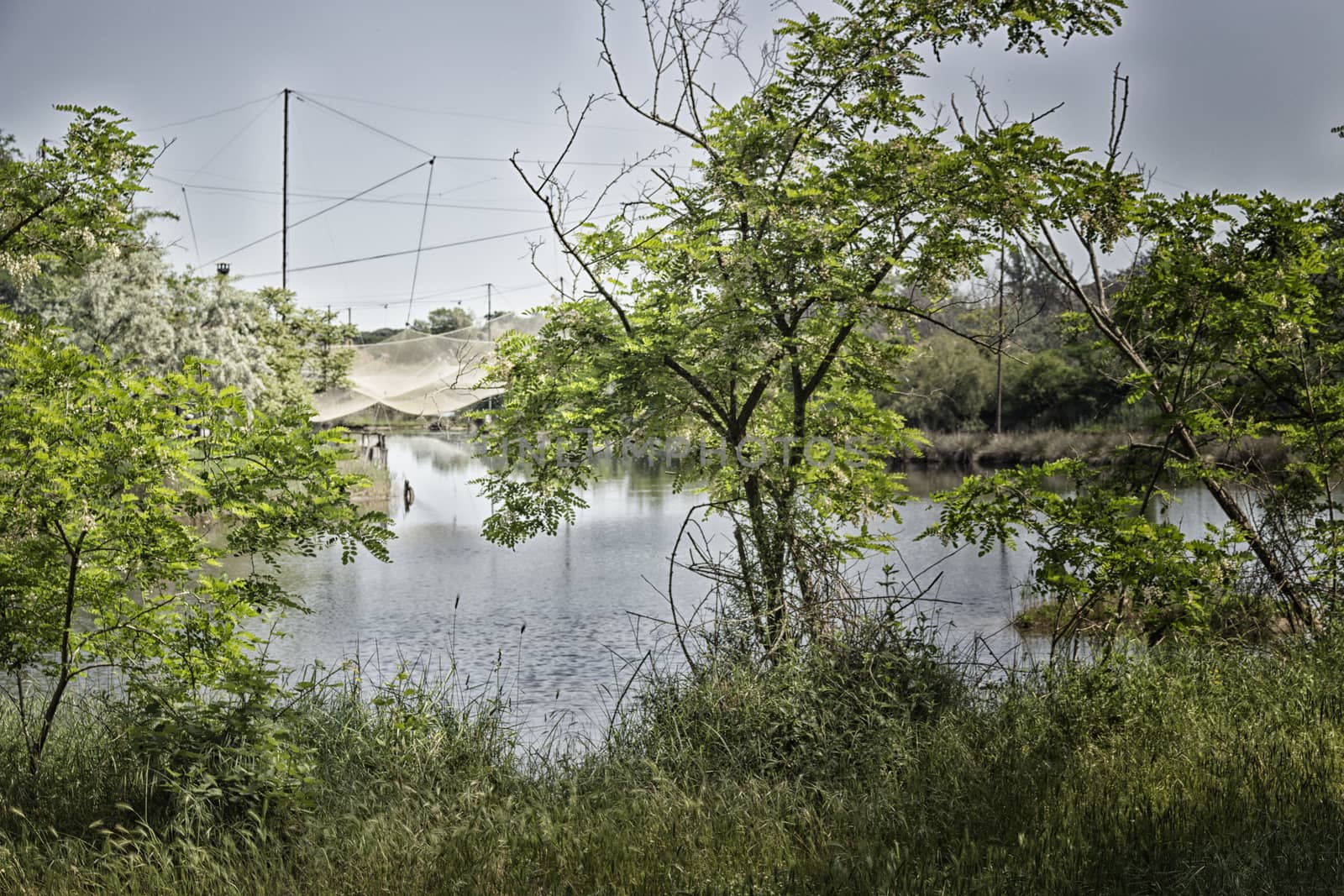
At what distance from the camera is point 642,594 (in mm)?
11484

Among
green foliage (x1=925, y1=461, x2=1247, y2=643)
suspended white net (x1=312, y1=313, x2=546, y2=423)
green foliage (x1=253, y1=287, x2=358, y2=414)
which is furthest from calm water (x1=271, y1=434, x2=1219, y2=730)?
green foliage (x1=253, y1=287, x2=358, y2=414)

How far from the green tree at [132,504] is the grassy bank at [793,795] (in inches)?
14.6

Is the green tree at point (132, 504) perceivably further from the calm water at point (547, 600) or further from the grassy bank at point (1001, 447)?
the grassy bank at point (1001, 447)

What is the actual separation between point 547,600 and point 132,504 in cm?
785

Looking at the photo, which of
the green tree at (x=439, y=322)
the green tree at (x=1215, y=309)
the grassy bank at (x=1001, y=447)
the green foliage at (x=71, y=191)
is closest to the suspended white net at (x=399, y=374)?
the grassy bank at (x=1001, y=447)

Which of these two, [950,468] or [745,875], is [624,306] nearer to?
[745,875]

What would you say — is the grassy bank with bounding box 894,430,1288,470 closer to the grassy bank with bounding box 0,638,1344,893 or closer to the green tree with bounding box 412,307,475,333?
the grassy bank with bounding box 0,638,1344,893

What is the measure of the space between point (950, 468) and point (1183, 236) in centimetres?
2326

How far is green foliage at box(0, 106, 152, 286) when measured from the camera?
19.1 ft

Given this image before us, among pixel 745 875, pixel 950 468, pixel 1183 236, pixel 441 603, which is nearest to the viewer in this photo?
pixel 745 875

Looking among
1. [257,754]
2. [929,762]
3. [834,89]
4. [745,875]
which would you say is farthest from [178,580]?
[834,89]

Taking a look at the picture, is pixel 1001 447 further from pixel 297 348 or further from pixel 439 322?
pixel 439 322

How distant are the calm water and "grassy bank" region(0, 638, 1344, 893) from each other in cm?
70

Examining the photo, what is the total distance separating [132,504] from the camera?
362 cm
